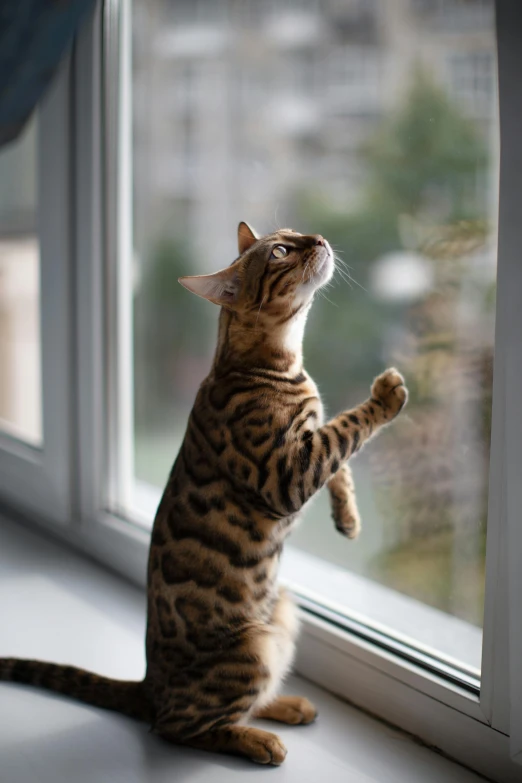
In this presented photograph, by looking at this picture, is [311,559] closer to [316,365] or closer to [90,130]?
[316,365]

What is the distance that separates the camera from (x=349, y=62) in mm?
1231

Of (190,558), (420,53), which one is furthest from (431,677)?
(420,53)

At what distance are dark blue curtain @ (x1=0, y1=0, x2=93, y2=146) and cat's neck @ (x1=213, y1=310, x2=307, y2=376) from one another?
1.79 ft

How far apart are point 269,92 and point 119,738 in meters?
1.12

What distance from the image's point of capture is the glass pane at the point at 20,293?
187cm

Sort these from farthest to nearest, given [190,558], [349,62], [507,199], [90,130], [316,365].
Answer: [90,130] → [316,365] → [349,62] → [190,558] → [507,199]

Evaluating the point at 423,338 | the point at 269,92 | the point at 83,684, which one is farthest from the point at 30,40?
the point at 83,684

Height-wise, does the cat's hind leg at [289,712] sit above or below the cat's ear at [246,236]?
below

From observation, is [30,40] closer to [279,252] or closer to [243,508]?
[279,252]

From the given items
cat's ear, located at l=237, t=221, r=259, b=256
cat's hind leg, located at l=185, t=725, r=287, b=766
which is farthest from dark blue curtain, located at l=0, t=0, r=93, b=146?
cat's hind leg, located at l=185, t=725, r=287, b=766

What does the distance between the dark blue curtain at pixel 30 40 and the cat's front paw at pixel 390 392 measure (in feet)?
2.46

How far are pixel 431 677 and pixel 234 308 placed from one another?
57 cm

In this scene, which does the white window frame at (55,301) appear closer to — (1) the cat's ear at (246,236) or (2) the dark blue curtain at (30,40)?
(2) the dark blue curtain at (30,40)

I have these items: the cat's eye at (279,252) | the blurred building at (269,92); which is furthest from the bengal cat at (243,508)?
the blurred building at (269,92)
